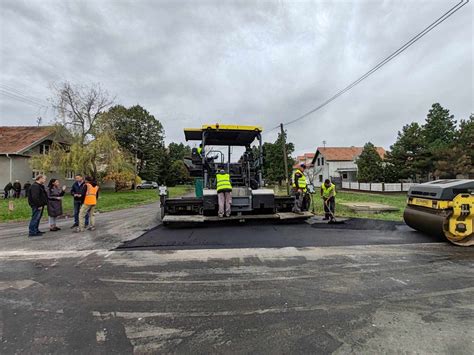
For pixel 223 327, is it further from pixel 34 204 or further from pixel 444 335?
pixel 34 204

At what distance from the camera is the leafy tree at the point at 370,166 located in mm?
29620

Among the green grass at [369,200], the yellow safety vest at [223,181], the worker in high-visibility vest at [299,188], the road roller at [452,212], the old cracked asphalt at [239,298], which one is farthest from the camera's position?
the green grass at [369,200]

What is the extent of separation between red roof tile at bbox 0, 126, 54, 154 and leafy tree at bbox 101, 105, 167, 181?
62.9 feet

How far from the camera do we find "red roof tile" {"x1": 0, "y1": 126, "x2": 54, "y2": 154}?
24.0 metres

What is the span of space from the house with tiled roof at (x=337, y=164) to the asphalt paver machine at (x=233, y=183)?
29615 millimetres

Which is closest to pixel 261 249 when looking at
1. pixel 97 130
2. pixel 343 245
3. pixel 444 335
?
pixel 343 245

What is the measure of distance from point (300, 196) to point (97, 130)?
71.4 ft

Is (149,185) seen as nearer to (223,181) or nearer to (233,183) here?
(233,183)

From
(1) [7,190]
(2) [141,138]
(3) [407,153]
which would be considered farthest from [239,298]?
(2) [141,138]

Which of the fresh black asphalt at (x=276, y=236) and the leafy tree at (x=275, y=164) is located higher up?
the leafy tree at (x=275, y=164)

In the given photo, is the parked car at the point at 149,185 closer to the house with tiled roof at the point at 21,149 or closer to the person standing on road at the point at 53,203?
the house with tiled roof at the point at 21,149

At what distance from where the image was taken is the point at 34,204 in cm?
724

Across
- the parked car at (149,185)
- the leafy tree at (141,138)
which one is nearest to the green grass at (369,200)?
the parked car at (149,185)

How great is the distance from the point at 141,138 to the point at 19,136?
76.6 feet
